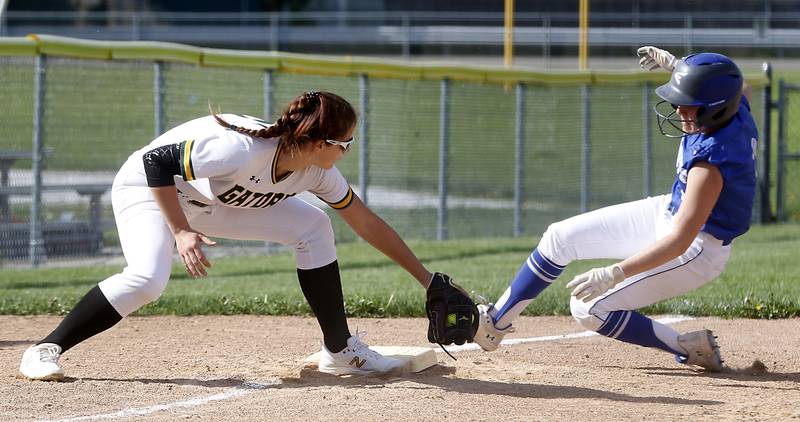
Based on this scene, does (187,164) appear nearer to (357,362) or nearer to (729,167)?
(357,362)

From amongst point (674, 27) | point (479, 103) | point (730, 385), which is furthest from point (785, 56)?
point (730, 385)

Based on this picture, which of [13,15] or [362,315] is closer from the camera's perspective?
[362,315]

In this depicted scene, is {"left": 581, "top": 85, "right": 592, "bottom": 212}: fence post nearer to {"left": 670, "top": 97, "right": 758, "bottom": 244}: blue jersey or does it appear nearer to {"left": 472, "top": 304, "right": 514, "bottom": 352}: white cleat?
{"left": 472, "top": 304, "right": 514, "bottom": 352}: white cleat

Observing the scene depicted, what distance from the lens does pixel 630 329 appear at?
530 centimetres

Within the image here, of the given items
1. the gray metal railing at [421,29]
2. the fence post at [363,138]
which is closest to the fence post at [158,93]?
the fence post at [363,138]

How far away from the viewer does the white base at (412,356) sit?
531 cm

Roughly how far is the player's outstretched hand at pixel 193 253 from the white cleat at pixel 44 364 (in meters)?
0.87

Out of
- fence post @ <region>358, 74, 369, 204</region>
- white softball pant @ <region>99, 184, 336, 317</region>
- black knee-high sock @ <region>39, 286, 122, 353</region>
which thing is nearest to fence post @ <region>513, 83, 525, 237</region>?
fence post @ <region>358, 74, 369, 204</region>

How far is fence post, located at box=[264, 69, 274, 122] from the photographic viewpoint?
11254mm

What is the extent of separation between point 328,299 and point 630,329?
1.46 meters

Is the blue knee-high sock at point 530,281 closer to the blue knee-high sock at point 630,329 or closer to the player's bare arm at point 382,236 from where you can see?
the blue knee-high sock at point 630,329

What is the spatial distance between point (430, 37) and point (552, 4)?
3.16 metres

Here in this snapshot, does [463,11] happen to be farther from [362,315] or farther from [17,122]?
[362,315]

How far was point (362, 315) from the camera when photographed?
7344 mm
